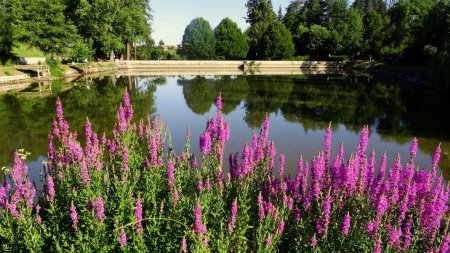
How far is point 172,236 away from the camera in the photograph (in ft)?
21.9

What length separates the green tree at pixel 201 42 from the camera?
116 metres

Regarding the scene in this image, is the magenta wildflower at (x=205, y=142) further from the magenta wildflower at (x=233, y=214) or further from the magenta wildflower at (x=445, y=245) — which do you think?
the magenta wildflower at (x=445, y=245)

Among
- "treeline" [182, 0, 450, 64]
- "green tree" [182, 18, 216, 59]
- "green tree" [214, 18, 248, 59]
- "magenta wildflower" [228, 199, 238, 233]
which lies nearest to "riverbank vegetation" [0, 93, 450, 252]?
"magenta wildflower" [228, 199, 238, 233]

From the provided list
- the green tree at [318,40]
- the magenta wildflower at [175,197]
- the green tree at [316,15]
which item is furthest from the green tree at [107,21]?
the magenta wildflower at [175,197]

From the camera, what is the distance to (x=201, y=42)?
11688 cm

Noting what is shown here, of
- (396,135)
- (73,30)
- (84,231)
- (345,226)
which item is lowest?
(396,135)

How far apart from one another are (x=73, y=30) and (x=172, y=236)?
63.4 meters

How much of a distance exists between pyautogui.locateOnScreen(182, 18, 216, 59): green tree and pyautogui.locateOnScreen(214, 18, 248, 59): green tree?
7.43 meters

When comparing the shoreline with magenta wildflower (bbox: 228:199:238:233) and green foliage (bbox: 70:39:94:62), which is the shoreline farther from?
magenta wildflower (bbox: 228:199:238:233)

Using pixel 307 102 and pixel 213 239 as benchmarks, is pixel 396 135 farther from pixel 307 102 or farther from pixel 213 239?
pixel 213 239

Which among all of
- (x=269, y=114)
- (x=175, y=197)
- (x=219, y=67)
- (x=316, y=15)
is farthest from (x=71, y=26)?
(x=316, y=15)

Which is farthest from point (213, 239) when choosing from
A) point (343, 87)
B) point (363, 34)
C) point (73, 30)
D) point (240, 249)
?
point (363, 34)

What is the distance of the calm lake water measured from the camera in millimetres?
20922

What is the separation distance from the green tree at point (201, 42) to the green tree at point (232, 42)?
743 cm
